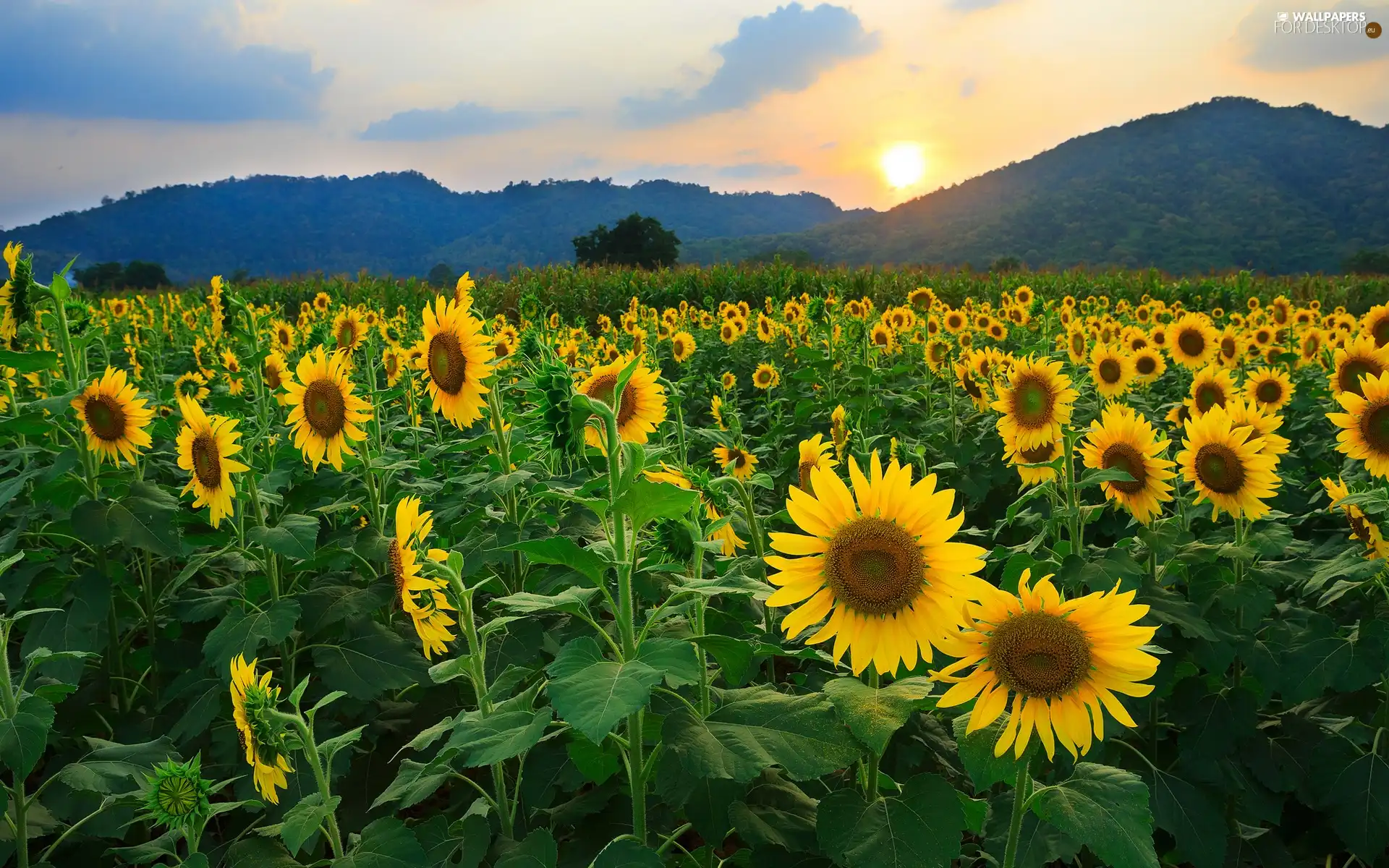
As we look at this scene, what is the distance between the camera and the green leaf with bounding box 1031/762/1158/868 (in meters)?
1.55

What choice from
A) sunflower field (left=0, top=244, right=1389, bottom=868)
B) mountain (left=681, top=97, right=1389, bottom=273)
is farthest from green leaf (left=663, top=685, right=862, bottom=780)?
mountain (left=681, top=97, right=1389, bottom=273)

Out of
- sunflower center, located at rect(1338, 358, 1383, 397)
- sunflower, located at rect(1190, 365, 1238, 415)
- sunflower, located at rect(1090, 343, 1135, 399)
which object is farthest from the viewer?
sunflower, located at rect(1090, 343, 1135, 399)

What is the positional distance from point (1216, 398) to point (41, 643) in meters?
5.19

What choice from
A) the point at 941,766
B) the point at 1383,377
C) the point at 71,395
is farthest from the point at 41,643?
the point at 1383,377

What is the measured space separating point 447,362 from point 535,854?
5.83 feet

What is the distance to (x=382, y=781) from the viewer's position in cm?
283

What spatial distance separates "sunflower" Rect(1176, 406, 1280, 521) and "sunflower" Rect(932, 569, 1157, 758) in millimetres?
1762

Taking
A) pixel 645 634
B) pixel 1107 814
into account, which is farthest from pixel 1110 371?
pixel 645 634

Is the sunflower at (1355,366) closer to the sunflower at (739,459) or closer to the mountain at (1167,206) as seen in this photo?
the sunflower at (739,459)

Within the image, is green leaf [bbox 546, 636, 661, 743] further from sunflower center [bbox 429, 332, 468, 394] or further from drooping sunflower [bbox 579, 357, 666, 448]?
sunflower center [bbox 429, 332, 468, 394]

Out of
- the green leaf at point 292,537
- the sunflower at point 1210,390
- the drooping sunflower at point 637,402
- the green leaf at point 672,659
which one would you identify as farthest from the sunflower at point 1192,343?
the green leaf at point 672,659

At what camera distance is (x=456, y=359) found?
3.00m

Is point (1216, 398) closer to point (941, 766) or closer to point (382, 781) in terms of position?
point (941, 766)

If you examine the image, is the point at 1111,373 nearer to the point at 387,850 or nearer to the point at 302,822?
the point at 387,850
